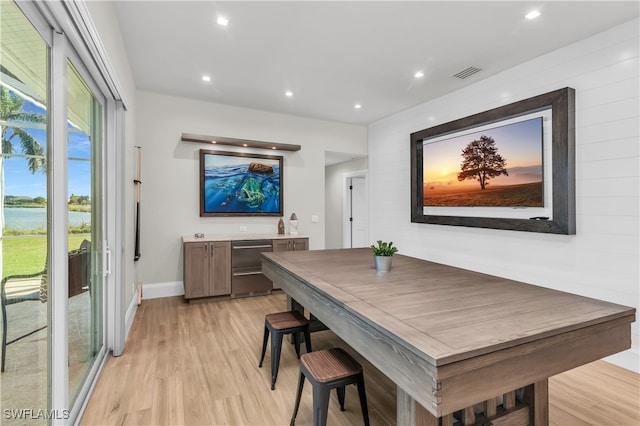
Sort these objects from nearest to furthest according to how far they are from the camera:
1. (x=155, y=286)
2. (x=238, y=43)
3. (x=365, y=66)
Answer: (x=238, y=43) → (x=365, y=66) → (x=155, y=286)

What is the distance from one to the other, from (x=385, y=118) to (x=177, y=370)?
15.9 ft

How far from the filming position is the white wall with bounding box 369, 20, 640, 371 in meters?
2.63

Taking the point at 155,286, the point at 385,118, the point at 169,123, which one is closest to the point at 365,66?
the point at 385,118

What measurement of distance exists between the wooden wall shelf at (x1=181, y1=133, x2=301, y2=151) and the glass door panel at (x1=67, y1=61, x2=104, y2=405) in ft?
6.29

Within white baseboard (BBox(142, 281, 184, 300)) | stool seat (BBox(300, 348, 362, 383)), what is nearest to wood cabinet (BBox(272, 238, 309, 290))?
white baseboard (BBox(142, 281, 184, 300))

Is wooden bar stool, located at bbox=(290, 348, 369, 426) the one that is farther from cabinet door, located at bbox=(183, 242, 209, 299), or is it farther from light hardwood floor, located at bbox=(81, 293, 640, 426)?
cabinet door, located at bbox=(183, 242, 209, 299)

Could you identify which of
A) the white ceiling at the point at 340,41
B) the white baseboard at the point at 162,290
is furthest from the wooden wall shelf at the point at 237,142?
the white baseboard at the point at 162,290

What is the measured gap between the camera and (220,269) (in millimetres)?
4375

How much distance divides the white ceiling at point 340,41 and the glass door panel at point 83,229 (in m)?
1.05

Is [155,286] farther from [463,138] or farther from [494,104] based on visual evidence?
[494,104]

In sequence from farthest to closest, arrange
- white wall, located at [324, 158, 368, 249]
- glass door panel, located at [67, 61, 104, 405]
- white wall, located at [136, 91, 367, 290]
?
white wall, located at [324, 158, 368, 249] < white wall, located at [136, 91, 367, 290] < glass door panel, located at [67, 61, 104, 405]

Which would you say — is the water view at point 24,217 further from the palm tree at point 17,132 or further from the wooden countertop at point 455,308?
the wooden countertop at point 455,308

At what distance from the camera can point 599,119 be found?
2.82 metres

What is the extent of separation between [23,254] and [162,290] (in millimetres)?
3462
